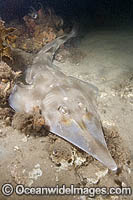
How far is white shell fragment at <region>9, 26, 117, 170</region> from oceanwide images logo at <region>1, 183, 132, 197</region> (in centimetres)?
59

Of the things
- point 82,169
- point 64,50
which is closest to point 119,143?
point 82,169

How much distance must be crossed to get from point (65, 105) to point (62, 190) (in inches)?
70.5

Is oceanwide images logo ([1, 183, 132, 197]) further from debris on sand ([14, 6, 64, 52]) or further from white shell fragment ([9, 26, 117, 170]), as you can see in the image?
debris on sand ([14, 6, 64, 52])

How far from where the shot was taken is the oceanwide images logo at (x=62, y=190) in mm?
2779

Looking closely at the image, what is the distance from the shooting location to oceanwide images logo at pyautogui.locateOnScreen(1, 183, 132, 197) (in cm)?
278

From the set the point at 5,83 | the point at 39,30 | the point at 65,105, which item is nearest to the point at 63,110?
the point at 65,105

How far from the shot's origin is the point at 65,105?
3.93 meters

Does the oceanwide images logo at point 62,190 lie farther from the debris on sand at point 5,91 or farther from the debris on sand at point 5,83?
the debris on sand at point 5,83

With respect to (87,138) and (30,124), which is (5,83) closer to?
(30,124)

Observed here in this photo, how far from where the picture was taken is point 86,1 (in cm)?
1254

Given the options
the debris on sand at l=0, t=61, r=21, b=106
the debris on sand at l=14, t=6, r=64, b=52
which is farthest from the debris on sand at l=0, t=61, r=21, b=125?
the debris on sand at l=14, t=6, r=64, b=52

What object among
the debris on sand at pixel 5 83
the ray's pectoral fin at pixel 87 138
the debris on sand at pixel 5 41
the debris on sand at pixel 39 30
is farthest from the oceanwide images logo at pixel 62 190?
the debris on sand at pixel 39 30

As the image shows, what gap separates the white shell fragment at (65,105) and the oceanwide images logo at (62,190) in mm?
589

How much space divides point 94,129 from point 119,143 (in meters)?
0.90
